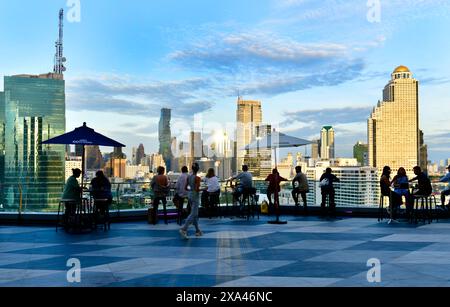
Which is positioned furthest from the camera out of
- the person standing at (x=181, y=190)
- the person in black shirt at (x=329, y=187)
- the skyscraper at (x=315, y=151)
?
the skyscraper at (x=315, y=151)

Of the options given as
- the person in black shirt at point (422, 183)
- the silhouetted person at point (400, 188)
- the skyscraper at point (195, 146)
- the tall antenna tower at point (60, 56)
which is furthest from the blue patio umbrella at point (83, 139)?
the tall antenna tower at point (60, 56)

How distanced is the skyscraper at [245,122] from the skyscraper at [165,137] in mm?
2752

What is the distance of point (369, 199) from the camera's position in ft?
66.6

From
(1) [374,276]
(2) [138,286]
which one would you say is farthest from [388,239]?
(2) [138,286]

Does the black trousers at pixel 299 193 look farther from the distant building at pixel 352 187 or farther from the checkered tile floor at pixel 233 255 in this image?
the checkered tile floor at pixel 233 255

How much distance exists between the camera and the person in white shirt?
19764mm

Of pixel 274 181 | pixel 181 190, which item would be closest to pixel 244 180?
pixel 274 181

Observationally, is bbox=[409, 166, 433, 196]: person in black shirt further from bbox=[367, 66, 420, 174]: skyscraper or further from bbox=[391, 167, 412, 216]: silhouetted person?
bbox=[367, 66, 420, 174]: skyscraper

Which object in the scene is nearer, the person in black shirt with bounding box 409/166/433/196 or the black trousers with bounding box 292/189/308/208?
the person in black shirt with bounding box 409/166/433/196

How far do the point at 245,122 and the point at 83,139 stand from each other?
39.1ft

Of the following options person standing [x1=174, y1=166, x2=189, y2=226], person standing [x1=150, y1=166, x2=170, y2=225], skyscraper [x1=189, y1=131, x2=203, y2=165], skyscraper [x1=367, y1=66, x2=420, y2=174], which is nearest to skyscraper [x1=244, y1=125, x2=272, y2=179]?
skyscraper [x1=189, y1=131, x2=203, y2=165]

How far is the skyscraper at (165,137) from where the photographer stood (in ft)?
73.5

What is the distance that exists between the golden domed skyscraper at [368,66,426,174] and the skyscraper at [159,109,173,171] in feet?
37.2

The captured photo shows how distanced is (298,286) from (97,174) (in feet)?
32.4
